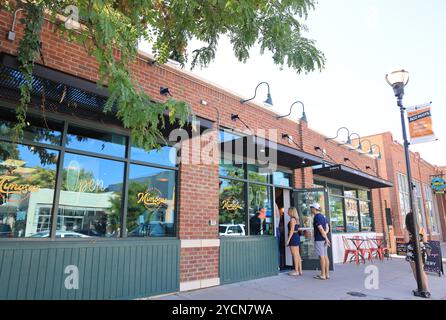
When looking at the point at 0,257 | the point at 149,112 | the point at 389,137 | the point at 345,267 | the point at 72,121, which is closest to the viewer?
the point at 149,112

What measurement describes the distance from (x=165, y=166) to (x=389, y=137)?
16542 mm

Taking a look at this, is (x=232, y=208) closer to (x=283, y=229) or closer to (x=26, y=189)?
(x=283, y=229)

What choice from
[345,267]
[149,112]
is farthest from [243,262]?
[149,112]

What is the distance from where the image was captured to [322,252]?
869 cm

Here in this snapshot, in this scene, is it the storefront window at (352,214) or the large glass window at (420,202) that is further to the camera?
the large glass window at (420,202)

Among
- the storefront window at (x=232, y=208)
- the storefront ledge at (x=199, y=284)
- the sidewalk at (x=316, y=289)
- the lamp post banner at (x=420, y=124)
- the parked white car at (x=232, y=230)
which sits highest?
the lamp post banner at (x=420, y=124)

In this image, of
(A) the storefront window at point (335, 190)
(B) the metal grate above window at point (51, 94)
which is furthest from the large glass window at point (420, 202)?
(B) the metal grate above window at point (51, 94)

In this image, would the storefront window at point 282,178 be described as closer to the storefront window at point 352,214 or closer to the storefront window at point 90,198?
the storefront window at point 352,214

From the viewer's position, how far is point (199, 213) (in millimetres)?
7340

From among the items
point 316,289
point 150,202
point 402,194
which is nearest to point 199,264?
point 150,202

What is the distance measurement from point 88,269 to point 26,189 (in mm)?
1630

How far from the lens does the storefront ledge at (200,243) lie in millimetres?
6927

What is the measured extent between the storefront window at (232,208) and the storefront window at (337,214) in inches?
217

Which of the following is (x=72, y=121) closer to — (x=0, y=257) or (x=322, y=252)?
(x=0, y=257)
